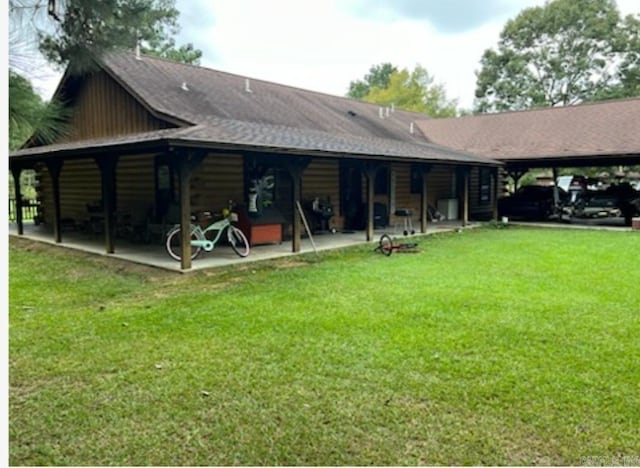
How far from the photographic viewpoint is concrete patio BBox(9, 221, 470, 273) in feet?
26.8

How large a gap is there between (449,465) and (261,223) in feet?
25.6

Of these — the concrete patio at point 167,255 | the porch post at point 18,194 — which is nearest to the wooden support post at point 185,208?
the concrete patio at point 167,255

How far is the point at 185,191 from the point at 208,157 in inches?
117

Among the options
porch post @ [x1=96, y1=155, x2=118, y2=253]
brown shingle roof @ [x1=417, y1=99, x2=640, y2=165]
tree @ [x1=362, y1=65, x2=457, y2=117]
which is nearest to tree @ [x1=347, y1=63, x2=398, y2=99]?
tree @ [x1=362, y1=65, x2=457, y2=117]

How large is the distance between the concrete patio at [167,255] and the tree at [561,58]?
2523 cm

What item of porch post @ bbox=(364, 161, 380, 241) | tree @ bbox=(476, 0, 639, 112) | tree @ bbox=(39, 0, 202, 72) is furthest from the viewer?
tree @ bbox=(476, 0, 639, 112)

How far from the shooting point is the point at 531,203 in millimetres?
16672

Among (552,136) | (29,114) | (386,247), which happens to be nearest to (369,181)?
(386,247)

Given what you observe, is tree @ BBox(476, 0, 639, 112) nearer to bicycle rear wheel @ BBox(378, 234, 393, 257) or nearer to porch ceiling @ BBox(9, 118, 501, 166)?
porch ceiling @ BBox(9, 118, 501, 166)

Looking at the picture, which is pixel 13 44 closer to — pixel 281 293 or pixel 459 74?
pixel 281 293

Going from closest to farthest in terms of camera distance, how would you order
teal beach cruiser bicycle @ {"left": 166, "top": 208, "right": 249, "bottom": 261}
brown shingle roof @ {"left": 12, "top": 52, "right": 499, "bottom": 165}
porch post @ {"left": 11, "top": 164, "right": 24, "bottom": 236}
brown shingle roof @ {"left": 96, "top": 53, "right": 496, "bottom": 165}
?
teal beach cruiser bicycle @ {"left": 166, "top": 208, "right": 249, "bottom": 261}, brown shingle roof @ {"left": 12, "top": 52, "right": 499, "bottom": 165}, brown shingle roof @ {"left": 96, "top": 53, "right": 496, "bottom": 165}, porch post @ {"left": 11, "top": 164, "right": 24, "bottom": 236}

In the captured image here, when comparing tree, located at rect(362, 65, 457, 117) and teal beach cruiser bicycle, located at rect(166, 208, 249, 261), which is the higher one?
tree, located at rect(362, 65, 457, 117)

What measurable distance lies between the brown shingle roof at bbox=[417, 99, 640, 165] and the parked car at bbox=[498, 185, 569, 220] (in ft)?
5.69

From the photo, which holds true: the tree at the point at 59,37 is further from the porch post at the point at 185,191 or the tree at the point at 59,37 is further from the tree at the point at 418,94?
the tree at the point at 418,94
